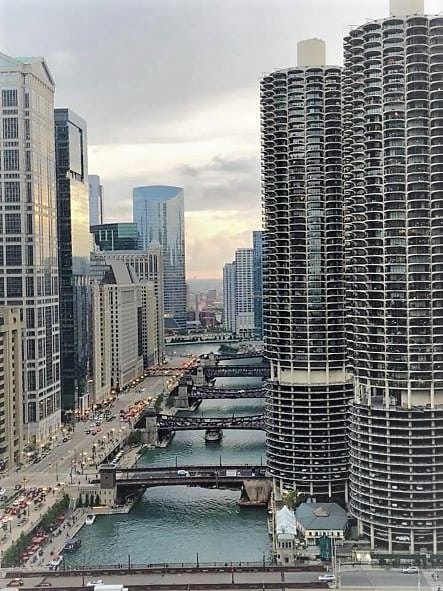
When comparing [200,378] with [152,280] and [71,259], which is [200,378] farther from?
[152,280]

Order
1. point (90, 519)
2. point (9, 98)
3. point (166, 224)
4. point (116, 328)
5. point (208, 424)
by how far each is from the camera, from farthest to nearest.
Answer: point (166, 224) < point (116, 328) < point (208, 424) < point (9, 98) < point (90, 519)

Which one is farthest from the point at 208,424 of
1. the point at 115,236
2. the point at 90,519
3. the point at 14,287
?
the point at 115,236

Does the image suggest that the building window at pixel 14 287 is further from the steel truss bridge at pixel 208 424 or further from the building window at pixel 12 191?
the steel truss bridge at pixel 208 424

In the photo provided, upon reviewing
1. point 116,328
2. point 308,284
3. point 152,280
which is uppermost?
point 152,280

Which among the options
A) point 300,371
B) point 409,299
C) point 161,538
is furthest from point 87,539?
point 409,299

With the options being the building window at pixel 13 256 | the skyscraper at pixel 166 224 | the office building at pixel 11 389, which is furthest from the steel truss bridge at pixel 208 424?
the skyscraper at pixel 166 224

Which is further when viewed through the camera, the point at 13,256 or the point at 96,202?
the point at 96,202

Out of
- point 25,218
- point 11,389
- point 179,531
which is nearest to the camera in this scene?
point 179,531
